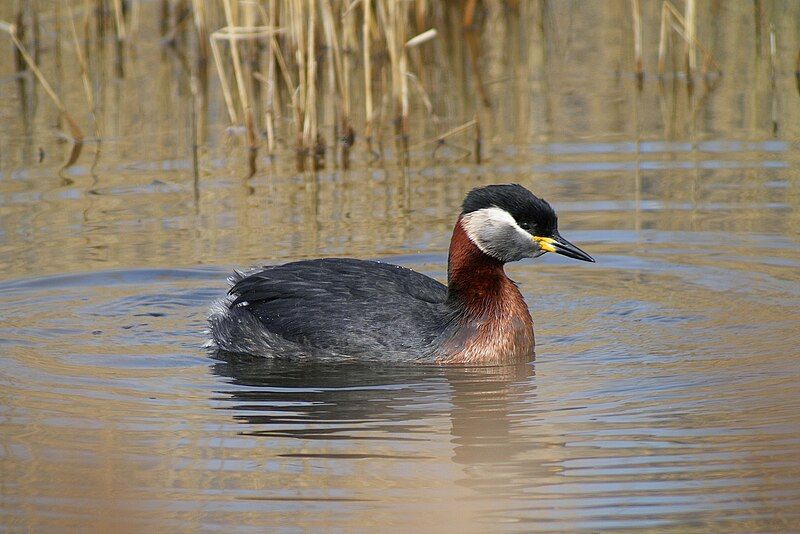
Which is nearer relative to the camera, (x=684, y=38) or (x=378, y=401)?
(x=378, y=401)

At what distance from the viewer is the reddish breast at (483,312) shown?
25.8 ft

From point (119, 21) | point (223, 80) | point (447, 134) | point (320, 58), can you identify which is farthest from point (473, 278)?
point (119, 21)

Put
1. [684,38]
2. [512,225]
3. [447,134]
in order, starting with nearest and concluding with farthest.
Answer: [512,225] → [447,134] → [684,38]

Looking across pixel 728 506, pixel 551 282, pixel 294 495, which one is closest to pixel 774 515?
pixel 728 506

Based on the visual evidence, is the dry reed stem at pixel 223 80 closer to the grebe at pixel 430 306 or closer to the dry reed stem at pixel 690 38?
the grebe at pixel 430 306

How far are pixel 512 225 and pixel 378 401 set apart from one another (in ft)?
4.79

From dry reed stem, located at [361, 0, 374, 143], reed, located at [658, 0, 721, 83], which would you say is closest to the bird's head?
dry reed stem, located at [361, 0, 374, 143]

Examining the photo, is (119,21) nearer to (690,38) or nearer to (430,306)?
(690,38)

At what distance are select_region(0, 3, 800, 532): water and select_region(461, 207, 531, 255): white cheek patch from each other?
694 mm

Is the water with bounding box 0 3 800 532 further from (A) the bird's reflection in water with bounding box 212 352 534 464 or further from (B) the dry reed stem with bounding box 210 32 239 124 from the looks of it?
(B) the dry reed stem with bounding box 210 32 239 124

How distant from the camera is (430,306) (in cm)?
810

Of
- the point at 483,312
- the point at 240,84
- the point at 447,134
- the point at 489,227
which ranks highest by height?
the point at 240,84

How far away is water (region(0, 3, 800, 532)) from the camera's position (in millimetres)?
5633

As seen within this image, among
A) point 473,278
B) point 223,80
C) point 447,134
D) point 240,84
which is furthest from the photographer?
point 447,134
